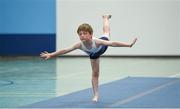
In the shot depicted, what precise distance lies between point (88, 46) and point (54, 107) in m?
A: 0.90

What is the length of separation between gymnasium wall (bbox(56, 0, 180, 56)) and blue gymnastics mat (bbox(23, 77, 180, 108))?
6267mm

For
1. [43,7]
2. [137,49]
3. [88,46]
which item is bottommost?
[137,49]

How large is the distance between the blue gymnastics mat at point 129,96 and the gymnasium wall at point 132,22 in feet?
20.6

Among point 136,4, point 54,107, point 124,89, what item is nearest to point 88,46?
point 54,107

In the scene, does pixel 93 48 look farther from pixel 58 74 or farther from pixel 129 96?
pixel 58 74

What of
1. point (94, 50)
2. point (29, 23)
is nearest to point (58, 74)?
point (94, 50)

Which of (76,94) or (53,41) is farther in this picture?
(53,41)

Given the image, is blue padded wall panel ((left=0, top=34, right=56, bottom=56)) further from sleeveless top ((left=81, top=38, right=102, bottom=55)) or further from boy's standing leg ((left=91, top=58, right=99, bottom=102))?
sleeveless top ((left=81, top=38, right=102, bottom=55))

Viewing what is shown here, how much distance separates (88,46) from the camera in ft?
22.4

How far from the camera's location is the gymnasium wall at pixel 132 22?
15891mm

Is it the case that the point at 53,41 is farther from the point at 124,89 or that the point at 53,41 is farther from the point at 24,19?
the point at 124,89

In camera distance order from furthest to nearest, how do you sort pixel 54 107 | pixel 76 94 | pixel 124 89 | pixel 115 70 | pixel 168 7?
pixel 168 7 < pixel 115 70 < pixel 124 89 < pixel 76 94 < pixel 54 107

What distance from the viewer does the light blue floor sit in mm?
8134

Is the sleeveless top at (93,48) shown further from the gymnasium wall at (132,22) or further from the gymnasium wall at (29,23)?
the gymnasium wall at (29,23)
